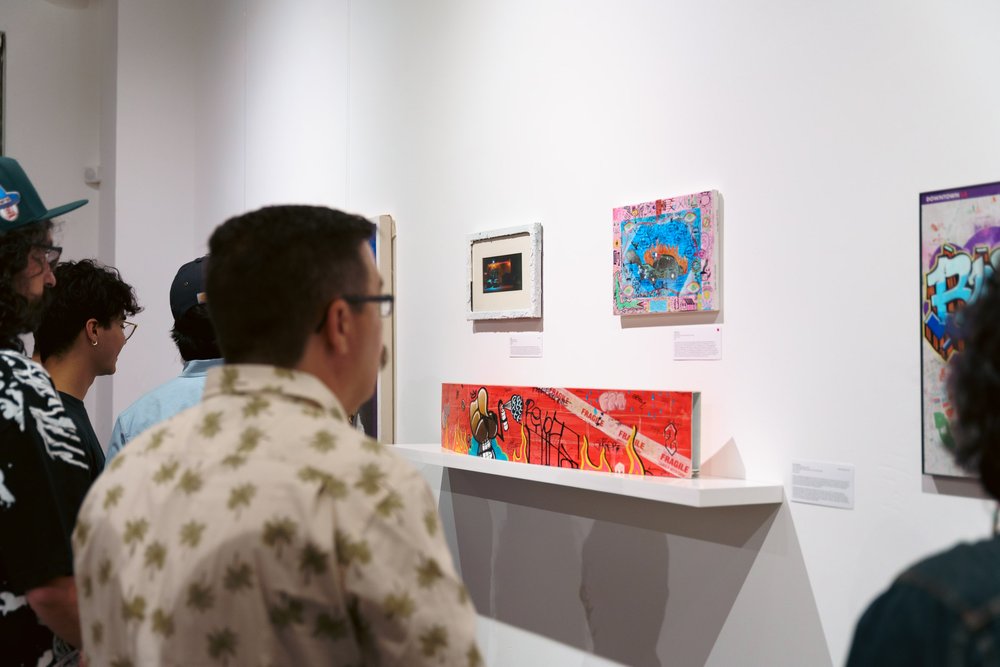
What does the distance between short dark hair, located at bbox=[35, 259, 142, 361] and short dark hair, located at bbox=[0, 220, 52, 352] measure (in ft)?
2.58

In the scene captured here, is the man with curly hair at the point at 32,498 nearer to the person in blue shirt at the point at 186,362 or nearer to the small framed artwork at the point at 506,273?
the person in blue shirt at the point at 186,362

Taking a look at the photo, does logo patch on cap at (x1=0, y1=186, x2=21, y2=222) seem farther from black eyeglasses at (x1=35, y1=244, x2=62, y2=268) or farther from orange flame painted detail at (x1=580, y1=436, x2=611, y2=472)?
orange flame painted detail at (x1=580, y1=436, x2=611, y2=472)

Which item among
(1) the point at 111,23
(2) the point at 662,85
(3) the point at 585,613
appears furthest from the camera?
(1) the point at 111,23

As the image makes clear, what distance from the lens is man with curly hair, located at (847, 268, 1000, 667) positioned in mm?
781

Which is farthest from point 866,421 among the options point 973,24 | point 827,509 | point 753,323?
point 973,24

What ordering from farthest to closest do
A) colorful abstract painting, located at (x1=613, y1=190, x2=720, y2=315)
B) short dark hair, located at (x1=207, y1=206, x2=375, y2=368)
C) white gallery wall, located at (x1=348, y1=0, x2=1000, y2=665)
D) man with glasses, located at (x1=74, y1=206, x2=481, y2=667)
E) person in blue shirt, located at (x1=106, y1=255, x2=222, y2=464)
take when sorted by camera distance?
person in blue shirt, located at (x1=106, y1=255, x2=222, y2=464) < colorful abstract painting, located at (x1=613, y1=190, x2=720, y2=315) < white gallery wall, located at (x1=348, y1=0, x2=1000, y2=665) < short dark hair, located at (x1=207, y1=206, x2=375, y2=368) < man with glasses, located at (x1=74, y1=206, x2=481, y2=667)

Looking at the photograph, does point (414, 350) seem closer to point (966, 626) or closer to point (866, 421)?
point (866, 421)

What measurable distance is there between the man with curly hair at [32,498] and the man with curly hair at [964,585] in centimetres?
140

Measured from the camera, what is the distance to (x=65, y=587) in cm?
170

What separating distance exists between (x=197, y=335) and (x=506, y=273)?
94cm

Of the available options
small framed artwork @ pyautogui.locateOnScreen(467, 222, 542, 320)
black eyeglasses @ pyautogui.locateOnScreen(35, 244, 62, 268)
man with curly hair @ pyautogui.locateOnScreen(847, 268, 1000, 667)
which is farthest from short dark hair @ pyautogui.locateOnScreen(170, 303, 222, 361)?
man with curly hair @ pyautogui.locateOnScreen(847, 268, 1000, 667)

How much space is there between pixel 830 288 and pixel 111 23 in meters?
4.34

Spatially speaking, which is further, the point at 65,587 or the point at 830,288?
the point at 830,288

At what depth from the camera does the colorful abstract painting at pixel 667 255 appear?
228cm
